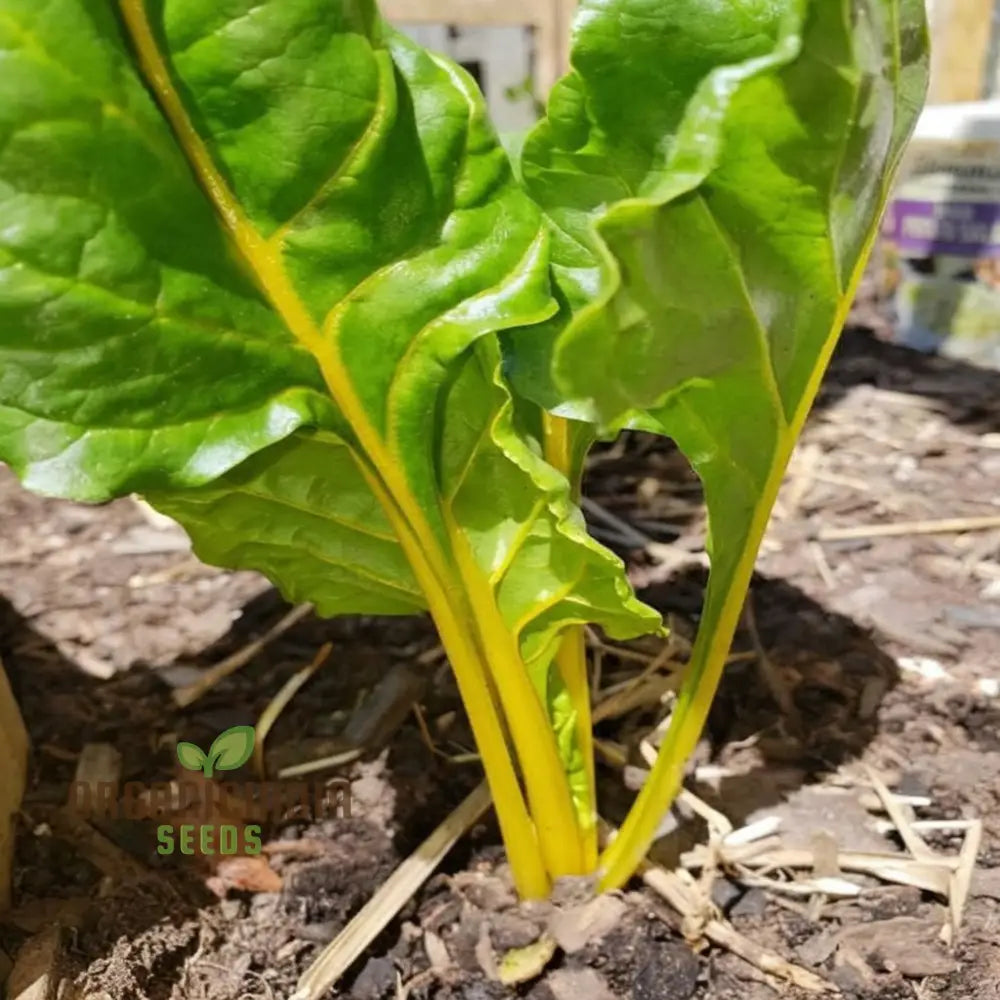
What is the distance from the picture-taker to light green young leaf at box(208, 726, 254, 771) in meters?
0.98

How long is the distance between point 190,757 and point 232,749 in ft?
0.12

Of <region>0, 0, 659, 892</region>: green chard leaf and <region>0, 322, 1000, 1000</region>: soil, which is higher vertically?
<region>0, 0, 659, 892</region>: green chard leaf

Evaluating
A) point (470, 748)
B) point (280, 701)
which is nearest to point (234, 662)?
point (280, 701)

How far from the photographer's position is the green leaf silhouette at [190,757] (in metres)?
0.97

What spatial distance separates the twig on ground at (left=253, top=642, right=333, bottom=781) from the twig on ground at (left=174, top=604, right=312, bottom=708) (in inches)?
2.3

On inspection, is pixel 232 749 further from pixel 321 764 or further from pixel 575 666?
pixel 575 666

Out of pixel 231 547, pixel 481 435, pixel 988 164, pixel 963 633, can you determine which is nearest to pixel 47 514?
pixel 231 547

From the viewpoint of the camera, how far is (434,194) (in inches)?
24.1

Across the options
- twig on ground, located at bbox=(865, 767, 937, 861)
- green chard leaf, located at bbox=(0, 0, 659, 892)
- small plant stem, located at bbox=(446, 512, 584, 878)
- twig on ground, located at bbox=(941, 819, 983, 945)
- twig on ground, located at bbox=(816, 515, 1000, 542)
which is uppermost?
green chard leaf, located at bbox=(0, 0, 659, 892)

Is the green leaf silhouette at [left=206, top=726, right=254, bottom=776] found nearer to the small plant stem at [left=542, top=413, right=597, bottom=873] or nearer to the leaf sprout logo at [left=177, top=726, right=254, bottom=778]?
the leaf sprout logo at [left=177, top=726, right=254, bottom=778]

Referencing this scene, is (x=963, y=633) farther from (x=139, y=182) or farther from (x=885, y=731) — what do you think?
(x=139, y=182)

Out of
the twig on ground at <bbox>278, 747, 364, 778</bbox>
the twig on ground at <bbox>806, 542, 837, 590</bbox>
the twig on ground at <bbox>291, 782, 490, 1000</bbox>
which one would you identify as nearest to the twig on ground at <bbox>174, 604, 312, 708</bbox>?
the twig on ground at <bbox>278, 747, 364, 778</bbox>

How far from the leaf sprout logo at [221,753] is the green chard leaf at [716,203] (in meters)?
0.50

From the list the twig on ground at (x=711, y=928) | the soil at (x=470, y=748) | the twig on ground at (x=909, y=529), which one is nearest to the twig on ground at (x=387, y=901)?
the soil at (x=470, y=748)
